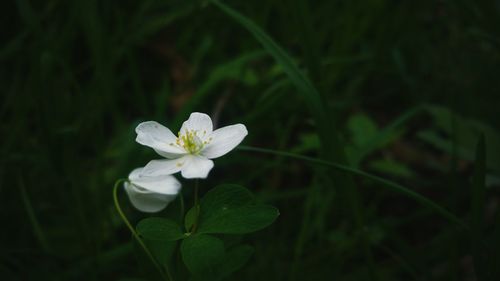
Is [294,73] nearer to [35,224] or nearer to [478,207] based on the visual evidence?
[478,207]

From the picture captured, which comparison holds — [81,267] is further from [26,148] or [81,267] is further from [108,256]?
[26,148]

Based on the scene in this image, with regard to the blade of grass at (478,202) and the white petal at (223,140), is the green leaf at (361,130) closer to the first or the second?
the blade of grass at (478,202)

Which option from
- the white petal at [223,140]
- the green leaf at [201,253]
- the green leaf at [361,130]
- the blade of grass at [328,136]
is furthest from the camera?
the green leaf at [361,130]

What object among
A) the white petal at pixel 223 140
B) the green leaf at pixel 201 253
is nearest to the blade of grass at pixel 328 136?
the white petal at pixel 223 140


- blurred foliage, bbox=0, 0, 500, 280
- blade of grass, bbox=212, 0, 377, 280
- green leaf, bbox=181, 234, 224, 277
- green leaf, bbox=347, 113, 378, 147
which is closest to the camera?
green leaf, bbox=181, 234, 224, 277

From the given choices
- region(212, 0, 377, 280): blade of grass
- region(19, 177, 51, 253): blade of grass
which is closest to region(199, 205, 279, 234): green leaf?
region(212, 0, 377, 280): blade of grass

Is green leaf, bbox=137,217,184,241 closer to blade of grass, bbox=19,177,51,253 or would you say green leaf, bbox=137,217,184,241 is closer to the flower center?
the flower center
